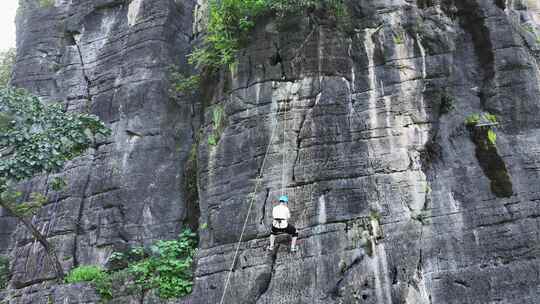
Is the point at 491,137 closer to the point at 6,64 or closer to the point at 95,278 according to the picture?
the point at 95,278

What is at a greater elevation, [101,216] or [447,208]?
[101,216]

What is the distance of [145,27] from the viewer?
15469mm

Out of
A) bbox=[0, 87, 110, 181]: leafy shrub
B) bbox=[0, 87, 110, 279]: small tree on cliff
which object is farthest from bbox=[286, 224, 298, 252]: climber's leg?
bbox=[0, 87, 110, 181]: leafy shrub

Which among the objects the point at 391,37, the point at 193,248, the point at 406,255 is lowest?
the point at 406,255

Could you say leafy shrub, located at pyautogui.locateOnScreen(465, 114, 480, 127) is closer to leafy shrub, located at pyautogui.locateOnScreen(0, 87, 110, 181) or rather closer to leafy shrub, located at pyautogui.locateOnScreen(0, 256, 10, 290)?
leafy shrub, located at pyautogui.locateOnScreen(0, 87, 110, 181)

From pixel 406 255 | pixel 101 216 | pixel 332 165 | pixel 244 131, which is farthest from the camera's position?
pixel 101 216

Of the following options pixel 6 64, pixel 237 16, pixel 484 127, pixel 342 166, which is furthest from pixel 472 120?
pixel 6 64

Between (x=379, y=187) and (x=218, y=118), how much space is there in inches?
169

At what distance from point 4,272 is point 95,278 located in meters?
3.14

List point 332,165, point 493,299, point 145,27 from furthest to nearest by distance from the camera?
1. point 145,27
2. point 332,165
3. point 493,299

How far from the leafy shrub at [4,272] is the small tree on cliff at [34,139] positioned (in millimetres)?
1244

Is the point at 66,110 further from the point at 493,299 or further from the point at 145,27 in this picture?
the point at 493,299

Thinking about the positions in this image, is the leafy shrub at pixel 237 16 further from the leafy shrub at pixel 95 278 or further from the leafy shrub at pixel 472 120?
the leafy shrub at pixel 95 278

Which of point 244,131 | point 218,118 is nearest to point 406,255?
point 244,131
